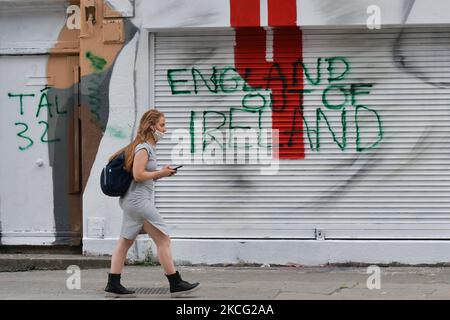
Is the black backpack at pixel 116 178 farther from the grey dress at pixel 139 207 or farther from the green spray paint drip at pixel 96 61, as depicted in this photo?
the green spray paint drip at pixel 96 61

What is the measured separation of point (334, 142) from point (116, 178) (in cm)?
315

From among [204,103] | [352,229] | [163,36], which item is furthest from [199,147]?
[352,229]

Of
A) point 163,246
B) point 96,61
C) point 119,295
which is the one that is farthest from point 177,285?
point 96,61

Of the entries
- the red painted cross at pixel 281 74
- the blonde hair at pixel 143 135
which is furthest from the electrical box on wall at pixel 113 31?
the blonde hair at pixel 143 135

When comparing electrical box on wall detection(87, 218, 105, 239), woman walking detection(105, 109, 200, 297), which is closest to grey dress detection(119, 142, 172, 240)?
woman walking detection(105, 109, 200, 297)

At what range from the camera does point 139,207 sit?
8.26 metres

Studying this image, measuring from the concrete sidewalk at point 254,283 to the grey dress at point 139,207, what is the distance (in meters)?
0.69

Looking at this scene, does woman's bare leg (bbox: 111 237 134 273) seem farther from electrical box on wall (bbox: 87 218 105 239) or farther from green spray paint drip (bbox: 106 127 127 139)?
green spray paint drip (bbox: 106 127 127 139)

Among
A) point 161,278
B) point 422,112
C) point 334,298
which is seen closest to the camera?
point 334,298

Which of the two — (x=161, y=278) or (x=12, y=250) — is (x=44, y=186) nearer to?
(x=12, y=250)

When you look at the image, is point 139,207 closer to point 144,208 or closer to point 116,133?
point 144,208

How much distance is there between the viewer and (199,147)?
10414 mm

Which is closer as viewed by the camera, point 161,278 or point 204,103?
point 161,278

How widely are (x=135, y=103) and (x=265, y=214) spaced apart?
205 cm
